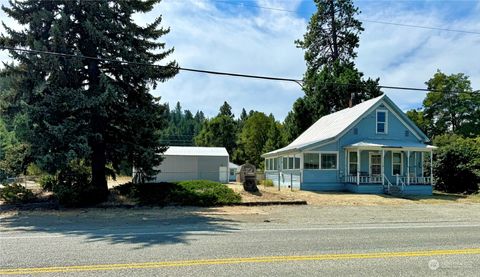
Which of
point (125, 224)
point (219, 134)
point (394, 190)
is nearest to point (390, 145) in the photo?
point (394, 190)

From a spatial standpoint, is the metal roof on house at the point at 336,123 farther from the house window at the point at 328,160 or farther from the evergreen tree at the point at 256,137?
the evergreen tree at the point at 256,137

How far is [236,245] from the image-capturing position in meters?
8.36

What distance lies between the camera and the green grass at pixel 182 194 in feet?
58.9

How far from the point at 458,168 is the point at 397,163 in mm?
4040

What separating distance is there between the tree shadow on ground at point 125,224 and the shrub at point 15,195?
8.82 feet

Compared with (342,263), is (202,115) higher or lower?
higher

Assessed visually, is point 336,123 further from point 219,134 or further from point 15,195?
point 219,134

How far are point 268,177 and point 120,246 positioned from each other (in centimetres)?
3075

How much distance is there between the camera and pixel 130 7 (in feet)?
59.7

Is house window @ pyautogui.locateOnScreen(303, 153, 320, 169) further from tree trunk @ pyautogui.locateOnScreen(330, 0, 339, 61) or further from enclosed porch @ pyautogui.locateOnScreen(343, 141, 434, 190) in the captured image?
tree trunk @ pyautogui.locateOnScreen(330, 0, 339, 61)

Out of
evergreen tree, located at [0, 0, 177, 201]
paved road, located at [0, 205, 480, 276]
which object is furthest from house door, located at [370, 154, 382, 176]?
evergreen tree, located at [0, 0, 177, 201]

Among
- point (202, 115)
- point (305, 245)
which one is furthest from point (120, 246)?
point (202, 115)

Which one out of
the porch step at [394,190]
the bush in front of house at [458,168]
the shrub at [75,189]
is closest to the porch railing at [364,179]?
the porch step at [394,190]

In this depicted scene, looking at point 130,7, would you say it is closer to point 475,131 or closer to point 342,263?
point 342,263
